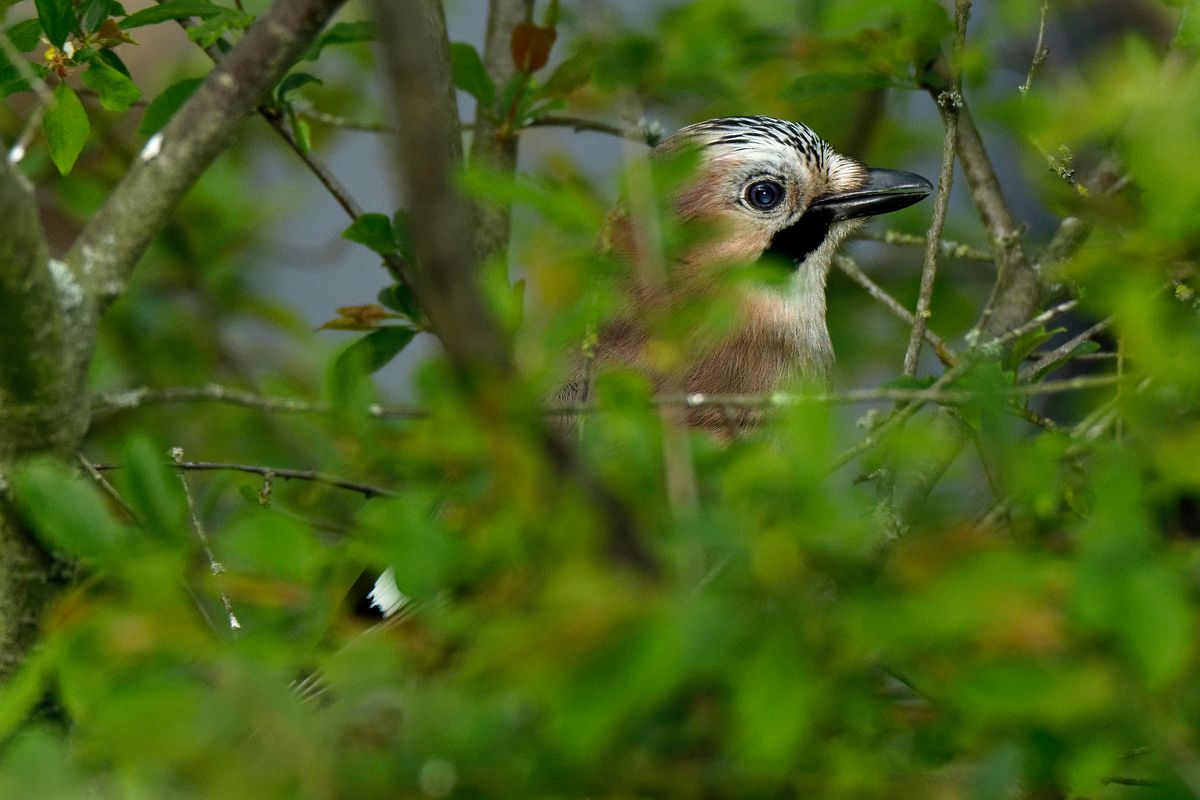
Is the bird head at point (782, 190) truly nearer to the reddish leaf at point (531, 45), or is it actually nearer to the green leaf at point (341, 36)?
the reddish leaf at point (531, 45)

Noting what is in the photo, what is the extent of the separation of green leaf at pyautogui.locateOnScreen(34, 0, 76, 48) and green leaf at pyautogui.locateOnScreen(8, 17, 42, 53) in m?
0.10

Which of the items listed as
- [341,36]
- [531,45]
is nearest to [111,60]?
[341,36]

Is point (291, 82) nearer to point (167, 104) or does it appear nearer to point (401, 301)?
point (167, 104)

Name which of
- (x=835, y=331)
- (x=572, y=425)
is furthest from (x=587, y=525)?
(x=835, y=331)

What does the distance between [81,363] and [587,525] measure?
0.72 meters

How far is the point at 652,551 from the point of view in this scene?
2.68 ft

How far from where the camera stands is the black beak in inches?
93.0

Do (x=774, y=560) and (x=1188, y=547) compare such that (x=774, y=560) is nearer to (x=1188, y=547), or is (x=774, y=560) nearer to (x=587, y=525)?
(x=587, y=525)

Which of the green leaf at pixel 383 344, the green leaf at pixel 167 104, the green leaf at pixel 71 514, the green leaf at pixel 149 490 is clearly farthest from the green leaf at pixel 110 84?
the green leaf at pixel 71 514

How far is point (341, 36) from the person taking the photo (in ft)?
5.55

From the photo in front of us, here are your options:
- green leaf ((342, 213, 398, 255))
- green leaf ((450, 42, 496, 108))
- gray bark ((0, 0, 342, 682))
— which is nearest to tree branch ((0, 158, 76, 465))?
gray bark ((0, 0, 342, 682))

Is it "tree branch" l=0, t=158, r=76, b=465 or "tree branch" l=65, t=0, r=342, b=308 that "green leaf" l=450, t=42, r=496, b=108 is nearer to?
"tree branch" l=65, t=0, r=342, b=308

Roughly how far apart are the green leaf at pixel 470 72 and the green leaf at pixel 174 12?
358 mm

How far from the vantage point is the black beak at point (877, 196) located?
7.75 feet
